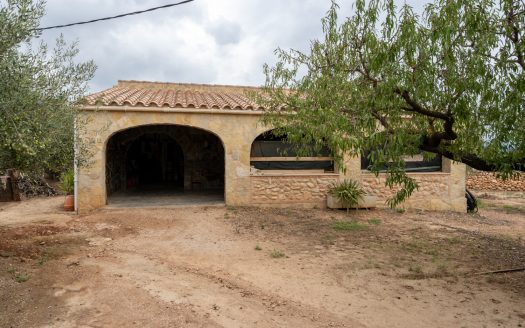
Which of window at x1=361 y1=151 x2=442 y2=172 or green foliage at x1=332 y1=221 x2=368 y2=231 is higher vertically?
window at x1=361 y1=151 x2=442 y2=172

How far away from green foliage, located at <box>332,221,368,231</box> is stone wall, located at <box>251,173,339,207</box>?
178 centimetres

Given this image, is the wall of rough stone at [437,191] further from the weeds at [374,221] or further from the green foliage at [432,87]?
the green foliage at [432,87]

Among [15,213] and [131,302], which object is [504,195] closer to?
[131,302]

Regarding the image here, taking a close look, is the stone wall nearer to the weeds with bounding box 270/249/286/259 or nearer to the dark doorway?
the weeds with bounding box 270/249/286/259

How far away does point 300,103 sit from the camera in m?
6.02

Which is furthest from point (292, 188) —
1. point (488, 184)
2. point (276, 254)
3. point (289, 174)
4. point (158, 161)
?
point (488, 184)

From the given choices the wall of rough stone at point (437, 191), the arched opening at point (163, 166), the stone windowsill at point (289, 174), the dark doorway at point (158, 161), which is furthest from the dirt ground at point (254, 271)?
the dark doorway at point (158, 161)

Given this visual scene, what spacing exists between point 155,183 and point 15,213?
6.66 m

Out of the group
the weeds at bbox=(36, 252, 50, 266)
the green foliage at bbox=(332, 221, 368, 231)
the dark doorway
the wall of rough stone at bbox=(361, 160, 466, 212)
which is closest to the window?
the wall of rough stone at bbox=(361, 160, 466, 212)

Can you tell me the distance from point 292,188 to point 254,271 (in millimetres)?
5179

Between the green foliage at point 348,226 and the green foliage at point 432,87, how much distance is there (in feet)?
10.7

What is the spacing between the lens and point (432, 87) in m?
3.88

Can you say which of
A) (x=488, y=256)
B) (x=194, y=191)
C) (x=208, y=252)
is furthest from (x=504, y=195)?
(x=208, y=252)

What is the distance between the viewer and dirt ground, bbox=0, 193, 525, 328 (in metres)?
3.60
